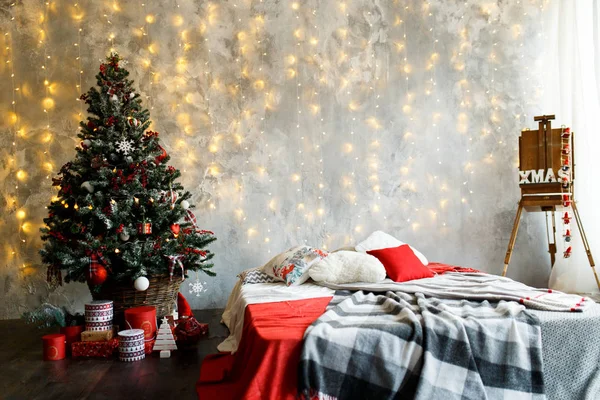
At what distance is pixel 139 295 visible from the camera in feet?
11.1

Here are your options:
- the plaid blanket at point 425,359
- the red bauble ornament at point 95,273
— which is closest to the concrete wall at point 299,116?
the red bauble ornament at point 95,273

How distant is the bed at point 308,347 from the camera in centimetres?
186

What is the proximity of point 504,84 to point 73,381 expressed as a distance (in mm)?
4029

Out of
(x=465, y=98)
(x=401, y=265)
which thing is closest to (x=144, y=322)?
(x=401, y=265)

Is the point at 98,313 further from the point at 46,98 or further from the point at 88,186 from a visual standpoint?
the point at 46,98

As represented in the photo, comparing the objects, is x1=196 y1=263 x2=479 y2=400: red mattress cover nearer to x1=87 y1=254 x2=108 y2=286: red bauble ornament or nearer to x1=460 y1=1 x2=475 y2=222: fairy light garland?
x1=87 y1=254 x2=108 y2=286: red bauble ornament

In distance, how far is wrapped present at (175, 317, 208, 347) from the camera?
126 inches

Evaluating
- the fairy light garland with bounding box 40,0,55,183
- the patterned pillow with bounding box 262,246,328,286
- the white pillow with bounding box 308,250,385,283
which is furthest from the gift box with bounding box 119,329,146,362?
the fairy light garland with bounding box 40,0,55,183

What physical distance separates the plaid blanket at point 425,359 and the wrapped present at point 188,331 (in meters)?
1.42

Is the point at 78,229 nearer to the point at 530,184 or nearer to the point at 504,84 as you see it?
the point at 530,184

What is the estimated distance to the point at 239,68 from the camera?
14.1 feet

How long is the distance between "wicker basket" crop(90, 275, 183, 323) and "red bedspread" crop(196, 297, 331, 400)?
0.87 metres

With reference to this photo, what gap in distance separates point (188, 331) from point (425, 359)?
178 cm

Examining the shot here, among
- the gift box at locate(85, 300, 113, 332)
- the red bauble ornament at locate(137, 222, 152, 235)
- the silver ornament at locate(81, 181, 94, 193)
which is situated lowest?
the gift box at locate(85, 300, 113, 332)
